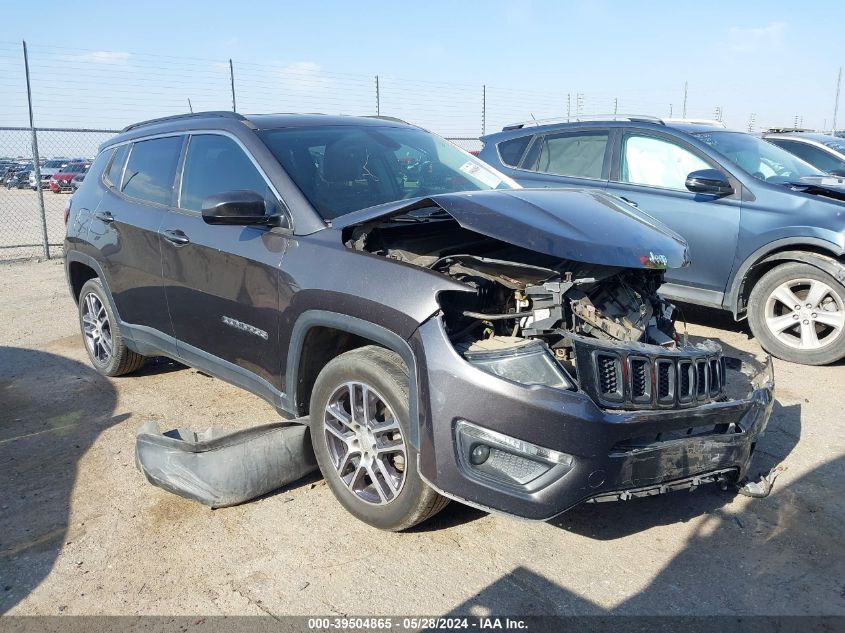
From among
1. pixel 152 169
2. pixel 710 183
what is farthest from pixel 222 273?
pixel 710 183

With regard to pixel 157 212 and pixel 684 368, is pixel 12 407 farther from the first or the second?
pixel 684 368

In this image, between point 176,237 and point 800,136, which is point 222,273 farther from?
point 800,136

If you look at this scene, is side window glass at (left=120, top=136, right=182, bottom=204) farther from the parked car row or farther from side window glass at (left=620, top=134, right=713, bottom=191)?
the parked car row

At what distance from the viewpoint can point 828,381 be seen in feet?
17.6

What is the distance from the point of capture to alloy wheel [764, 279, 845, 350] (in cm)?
560

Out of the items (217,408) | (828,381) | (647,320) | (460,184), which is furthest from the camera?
(828,381)

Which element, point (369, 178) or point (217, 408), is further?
point (217, 408)

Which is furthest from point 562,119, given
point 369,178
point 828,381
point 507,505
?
point 507,505

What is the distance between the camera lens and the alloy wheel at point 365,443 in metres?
3.21

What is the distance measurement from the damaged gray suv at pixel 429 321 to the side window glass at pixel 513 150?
10.2ft

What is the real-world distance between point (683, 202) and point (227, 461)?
453 centimetres

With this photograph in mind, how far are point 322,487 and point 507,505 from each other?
4.40 feet

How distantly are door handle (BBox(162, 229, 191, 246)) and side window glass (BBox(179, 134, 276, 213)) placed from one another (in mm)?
163

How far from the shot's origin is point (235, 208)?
352 cm
